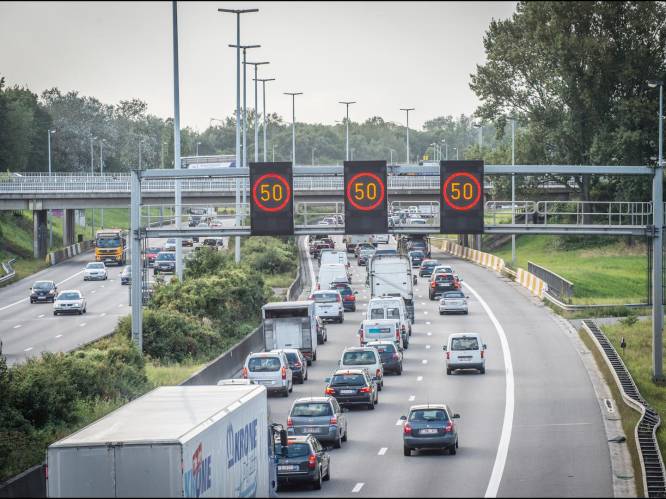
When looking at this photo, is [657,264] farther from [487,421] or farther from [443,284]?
[443,284]

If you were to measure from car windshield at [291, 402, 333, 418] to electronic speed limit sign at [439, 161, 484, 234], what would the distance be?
8.81m

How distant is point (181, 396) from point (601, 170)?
24.6 metres

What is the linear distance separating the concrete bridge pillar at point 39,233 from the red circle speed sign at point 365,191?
6494 centimetres

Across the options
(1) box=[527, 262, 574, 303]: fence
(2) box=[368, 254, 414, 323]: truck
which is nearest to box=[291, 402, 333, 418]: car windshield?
(2) box=[368, 254, 414, 323]: truck

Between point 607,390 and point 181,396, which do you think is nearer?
point 181,396

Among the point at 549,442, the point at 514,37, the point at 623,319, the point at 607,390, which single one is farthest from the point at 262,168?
the point at 514,37

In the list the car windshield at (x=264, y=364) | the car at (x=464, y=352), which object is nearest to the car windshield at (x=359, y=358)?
the car windshield at (x=264, y=364)

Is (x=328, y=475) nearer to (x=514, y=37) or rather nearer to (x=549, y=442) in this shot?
(x=549, y=442)

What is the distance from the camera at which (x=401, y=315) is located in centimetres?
6034

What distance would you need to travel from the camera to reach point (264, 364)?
44.7 metres

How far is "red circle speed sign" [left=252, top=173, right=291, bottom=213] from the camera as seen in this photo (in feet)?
135

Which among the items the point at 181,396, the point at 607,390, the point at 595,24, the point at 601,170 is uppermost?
the point at 595,24

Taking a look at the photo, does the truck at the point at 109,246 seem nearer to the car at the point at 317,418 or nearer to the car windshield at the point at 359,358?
the car windshield at the point at 359,358

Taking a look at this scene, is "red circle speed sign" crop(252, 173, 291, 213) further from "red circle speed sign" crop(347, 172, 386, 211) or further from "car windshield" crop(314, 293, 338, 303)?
"car windshield" crop(314, 293, 338, 303)
